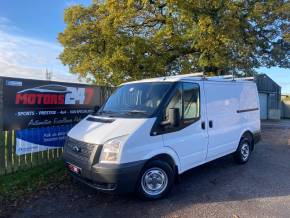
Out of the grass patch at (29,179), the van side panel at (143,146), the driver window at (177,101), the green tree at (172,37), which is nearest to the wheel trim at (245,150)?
the driver window at (177,101)

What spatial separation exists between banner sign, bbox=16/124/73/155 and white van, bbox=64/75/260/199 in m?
2.12

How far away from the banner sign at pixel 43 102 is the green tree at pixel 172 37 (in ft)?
20.0

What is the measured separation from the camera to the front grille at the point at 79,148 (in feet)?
15.1

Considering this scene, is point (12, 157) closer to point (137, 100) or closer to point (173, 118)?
point (137, 100)

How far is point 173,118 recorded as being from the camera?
192 inches

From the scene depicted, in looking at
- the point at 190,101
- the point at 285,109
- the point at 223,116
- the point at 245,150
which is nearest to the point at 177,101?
the point at 190,101

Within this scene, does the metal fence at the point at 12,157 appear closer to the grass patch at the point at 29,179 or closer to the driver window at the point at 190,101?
the grass patch at the point at 29,179

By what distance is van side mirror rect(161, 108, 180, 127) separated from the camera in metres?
4.86

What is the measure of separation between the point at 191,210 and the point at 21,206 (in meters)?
2.91

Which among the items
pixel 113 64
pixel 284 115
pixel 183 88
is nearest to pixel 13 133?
pixel 183 88

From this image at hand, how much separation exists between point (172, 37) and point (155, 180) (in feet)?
36.2

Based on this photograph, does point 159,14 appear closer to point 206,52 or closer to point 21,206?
point 206,52

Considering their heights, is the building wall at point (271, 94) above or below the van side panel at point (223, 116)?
above

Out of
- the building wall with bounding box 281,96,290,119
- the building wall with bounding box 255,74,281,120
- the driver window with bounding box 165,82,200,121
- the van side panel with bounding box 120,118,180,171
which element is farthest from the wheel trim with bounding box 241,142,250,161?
the building wall with bounding box 281,96,290,119
